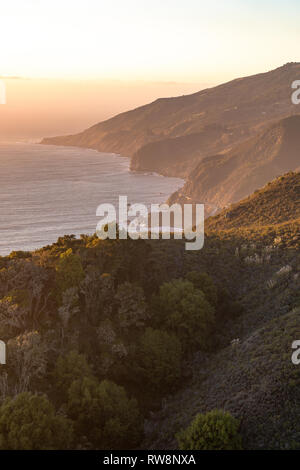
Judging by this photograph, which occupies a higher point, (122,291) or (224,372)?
(122,291)

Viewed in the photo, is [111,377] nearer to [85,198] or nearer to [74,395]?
[74,395]

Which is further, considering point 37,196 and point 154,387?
point 37,196

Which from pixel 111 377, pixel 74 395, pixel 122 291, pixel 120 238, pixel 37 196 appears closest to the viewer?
pixel 74 395

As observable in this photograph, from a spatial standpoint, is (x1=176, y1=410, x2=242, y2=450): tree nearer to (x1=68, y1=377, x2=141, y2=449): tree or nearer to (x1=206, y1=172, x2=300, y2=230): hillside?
(x1=68, y1=377, x2=141, y2=449): tree

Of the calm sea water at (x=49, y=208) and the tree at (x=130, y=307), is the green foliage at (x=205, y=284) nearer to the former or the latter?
the tree at (x=130, y=307)

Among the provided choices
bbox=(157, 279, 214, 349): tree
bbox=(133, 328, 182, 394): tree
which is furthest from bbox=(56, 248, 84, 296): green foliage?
bbox=(157, 279, 214, 349): tree

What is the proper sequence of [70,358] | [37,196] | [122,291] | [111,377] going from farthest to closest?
[37,196], [122,291], [111,377], [70,358]

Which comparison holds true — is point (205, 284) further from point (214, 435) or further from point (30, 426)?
point (30, 426)

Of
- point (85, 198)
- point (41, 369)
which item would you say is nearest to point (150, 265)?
point (41, 369)

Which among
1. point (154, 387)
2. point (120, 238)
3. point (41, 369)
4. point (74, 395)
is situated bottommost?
point (154, 387)
